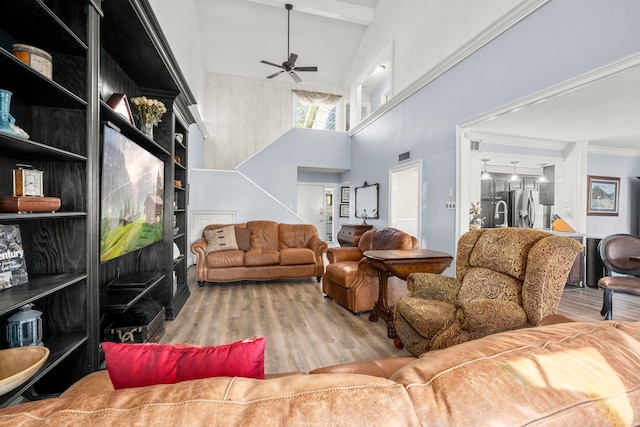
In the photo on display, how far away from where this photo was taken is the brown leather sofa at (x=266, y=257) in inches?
172

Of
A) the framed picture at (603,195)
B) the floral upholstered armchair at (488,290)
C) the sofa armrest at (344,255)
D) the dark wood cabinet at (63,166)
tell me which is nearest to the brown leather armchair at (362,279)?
the sofa armrest at (344,255)

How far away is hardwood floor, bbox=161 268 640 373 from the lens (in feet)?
7.70

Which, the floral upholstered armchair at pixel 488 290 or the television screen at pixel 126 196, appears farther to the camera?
the television screen at pixel 126 196

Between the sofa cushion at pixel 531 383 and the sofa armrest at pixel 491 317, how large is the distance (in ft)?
3.56

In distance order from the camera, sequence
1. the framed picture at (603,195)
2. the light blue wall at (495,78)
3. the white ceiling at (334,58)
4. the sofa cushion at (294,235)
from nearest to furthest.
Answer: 1. the light blue wall at (495,78)
2. the white ceiling at (334,58)
3. the sofa cushion at (294,235)
4. the framed picture at (603,195)

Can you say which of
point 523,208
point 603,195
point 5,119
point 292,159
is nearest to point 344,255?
point 5,119

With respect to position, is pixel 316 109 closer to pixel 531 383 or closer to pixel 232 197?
pixel 232 197

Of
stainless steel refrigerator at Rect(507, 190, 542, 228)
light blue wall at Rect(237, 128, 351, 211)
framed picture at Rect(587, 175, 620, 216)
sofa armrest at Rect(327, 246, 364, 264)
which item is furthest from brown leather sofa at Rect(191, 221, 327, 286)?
framed picture at Rect(587, 175, 620, 216)

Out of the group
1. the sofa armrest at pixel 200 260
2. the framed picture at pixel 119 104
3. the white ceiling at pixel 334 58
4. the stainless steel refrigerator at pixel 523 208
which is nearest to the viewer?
the framed picture at pixel 119 104

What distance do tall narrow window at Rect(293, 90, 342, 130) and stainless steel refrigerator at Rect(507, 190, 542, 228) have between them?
506 cm

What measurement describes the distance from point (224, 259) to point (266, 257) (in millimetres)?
627

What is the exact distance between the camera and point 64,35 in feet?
4.83

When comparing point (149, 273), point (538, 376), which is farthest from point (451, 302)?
point (149, 273)

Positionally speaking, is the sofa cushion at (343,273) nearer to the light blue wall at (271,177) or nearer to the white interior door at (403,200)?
the white interior door at (403,200)
